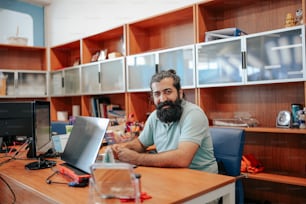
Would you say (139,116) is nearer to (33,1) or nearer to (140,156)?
(140,156)

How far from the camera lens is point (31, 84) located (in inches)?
169

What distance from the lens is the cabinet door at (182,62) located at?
2.64 meters

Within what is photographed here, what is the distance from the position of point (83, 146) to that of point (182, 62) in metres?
1.58

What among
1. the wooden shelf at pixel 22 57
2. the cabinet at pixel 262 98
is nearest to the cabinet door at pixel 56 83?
the wooden shelf at pixel 22 57

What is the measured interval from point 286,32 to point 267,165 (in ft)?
3.83

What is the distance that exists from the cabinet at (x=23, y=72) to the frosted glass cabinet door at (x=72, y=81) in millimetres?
489

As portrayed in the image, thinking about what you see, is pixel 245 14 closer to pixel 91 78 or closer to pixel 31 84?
pixel 91 78

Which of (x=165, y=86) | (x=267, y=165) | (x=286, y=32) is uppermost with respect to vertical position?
(x=286, y=32)

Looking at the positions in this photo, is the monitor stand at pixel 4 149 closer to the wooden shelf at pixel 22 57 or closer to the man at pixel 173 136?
the man at pixel 173 136

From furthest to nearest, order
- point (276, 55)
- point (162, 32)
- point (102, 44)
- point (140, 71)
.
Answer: point (102, 44)
point (162, 32)
point (140, 71)
point (276, 55)

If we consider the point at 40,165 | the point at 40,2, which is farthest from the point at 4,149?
the point at 40,2

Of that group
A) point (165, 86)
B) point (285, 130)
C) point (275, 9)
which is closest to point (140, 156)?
point (165, 86)

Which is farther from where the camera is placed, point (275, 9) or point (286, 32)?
point (275, 9)

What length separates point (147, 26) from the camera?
128 inches
